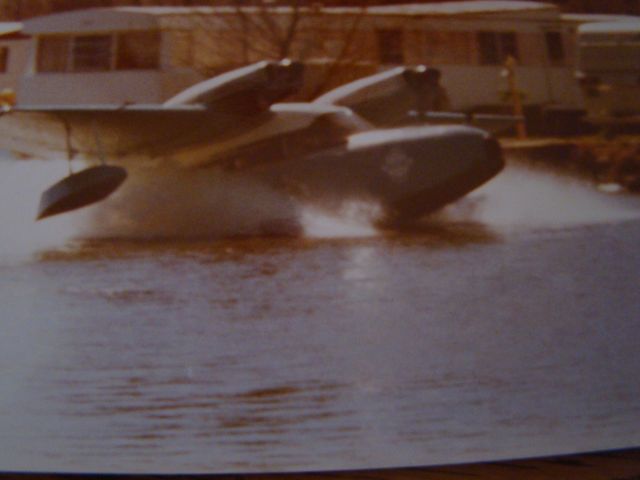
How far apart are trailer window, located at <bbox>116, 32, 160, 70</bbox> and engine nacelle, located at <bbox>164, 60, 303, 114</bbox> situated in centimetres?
11

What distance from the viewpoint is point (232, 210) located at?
2590mm

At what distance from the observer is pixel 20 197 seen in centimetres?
184

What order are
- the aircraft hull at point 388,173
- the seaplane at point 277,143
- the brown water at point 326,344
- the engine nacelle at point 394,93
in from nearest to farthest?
the brown water at point 326,344
the engine nacelle at point 394,93
the seaplane at point 277,143
the aircraft hull at point 388,173

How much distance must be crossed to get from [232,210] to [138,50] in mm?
1053

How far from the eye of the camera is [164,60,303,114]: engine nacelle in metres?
1.74

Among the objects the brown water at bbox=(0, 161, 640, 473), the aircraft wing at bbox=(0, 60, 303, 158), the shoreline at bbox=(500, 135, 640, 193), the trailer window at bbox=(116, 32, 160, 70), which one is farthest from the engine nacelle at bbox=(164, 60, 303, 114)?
the shoreline at bbox=(500, 135, 640, 193)

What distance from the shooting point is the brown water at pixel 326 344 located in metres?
1.27

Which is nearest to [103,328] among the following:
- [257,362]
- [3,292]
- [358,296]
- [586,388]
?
[3,292]

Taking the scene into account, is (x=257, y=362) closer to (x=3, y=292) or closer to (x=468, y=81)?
(x=3, y=292)

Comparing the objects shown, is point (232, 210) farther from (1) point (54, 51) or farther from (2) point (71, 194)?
(1) point (54, 51)

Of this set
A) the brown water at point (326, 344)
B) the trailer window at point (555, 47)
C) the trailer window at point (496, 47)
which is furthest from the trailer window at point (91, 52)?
the trailer window at point (555, 47)

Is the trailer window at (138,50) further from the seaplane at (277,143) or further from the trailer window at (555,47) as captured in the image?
the trailer window at (555,47)

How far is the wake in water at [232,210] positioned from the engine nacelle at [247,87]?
299mm

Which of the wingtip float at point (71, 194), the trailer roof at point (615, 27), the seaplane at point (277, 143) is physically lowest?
the wingtip float at point (71, 194)
